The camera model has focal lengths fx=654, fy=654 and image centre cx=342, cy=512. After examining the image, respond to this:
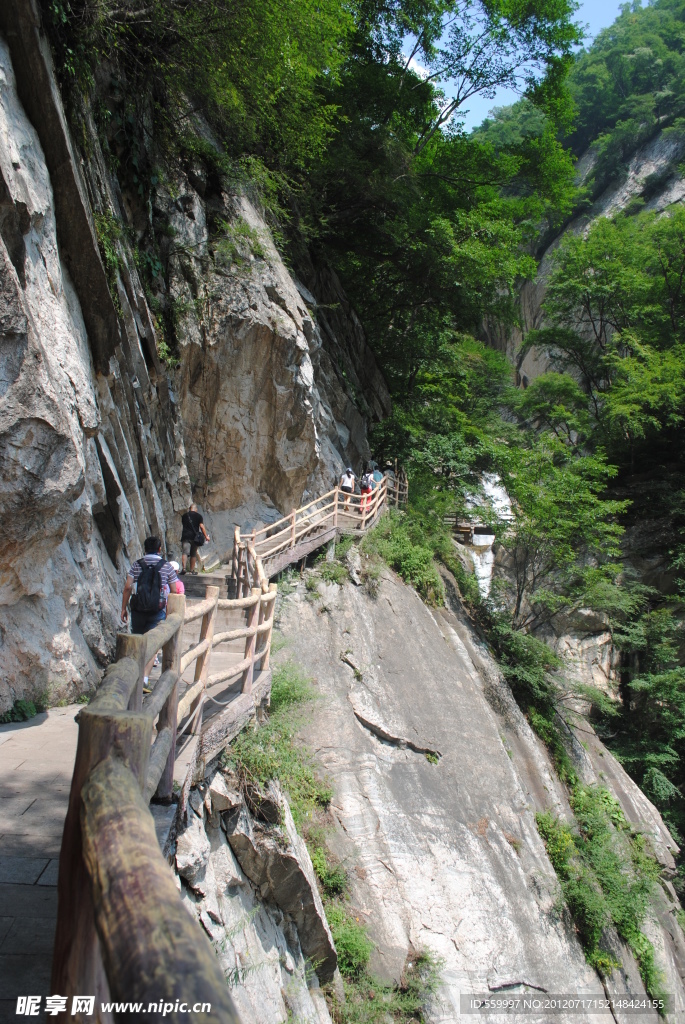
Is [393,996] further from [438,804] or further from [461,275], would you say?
[461,275]

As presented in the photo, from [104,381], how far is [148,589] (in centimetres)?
347

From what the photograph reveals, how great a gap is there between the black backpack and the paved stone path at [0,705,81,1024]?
1137mm

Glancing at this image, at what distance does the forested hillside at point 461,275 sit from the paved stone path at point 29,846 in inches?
234

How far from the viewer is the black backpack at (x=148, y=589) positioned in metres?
5.81

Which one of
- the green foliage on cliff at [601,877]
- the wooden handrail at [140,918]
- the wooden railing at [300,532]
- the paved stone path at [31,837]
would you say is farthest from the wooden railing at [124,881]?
the green foliage on cliff at [601,877]

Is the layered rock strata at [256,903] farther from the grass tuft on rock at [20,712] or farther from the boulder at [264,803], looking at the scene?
the grass tuft on rock at [20,712]

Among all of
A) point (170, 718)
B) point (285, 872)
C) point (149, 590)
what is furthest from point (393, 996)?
point (170, 718)

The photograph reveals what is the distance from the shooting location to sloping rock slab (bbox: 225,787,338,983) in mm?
5746

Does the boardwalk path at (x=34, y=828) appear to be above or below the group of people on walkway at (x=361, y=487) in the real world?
below

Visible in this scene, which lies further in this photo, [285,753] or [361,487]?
[361,487]

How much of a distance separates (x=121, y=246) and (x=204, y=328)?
14.2 ft

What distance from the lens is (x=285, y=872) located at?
6039mm

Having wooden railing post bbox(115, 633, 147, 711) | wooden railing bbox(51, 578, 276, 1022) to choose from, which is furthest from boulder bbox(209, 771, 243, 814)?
wooden railing post bbox(115, 633, 147, 711)

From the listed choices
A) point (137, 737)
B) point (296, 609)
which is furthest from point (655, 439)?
point (137, 737)
